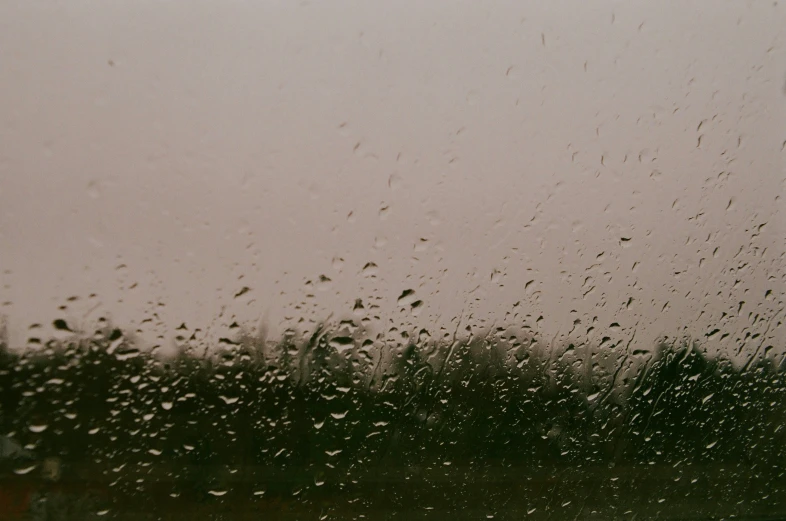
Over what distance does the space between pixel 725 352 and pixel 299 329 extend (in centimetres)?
193

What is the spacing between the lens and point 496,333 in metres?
2.66

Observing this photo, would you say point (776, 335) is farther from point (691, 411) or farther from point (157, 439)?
point (157, 439)

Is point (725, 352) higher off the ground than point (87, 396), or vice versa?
point (725, 352)

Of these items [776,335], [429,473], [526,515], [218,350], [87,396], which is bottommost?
[526,515]

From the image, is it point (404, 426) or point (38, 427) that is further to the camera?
point (404, 426)

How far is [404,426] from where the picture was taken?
2553 mm

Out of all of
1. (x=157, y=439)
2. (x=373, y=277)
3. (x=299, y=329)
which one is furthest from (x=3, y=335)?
(x=373, y=277)

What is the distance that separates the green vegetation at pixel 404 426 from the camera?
2.29 metres

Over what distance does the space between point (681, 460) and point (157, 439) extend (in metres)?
2.23

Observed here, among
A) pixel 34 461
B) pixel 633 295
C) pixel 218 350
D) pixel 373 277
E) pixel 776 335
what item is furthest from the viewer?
pixel 776 335

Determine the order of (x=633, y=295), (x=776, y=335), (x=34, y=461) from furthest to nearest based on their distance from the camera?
(x=776, y=335) → (x=633, y=295) → (x=34, y=461)

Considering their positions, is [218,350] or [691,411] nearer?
[218,350]

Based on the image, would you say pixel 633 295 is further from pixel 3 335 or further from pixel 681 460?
pixel 3 335

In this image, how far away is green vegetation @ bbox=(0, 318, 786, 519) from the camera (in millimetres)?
2285
